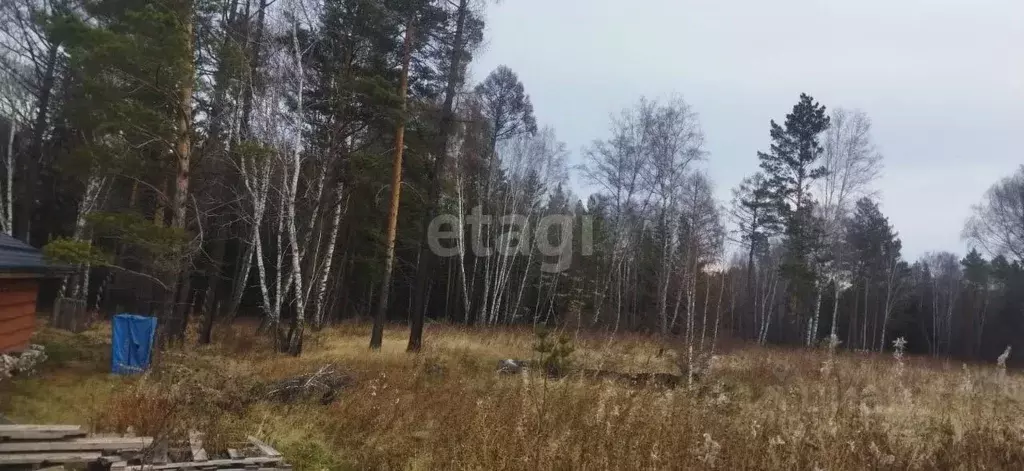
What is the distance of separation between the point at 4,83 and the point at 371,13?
525 inches

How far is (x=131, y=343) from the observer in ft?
32.7

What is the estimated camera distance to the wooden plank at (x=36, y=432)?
5086 mm

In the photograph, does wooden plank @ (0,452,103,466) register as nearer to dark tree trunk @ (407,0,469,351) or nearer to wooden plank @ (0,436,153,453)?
wooden plank @ (0,436,153,453)

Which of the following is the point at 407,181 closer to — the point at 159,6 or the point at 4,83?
the point at 159,6

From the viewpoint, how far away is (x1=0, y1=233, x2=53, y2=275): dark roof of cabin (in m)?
9.17

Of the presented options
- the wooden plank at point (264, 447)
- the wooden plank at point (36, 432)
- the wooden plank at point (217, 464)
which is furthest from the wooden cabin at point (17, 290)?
the wooden plank at point (217, 464)

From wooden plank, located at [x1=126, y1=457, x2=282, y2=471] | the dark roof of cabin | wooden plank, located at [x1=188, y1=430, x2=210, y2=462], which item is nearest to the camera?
wooden plank, located at [x1=126, y1=457, x2=282, y2=471]

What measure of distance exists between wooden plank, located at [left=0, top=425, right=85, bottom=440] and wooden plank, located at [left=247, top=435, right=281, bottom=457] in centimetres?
142

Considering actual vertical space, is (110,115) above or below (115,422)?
above

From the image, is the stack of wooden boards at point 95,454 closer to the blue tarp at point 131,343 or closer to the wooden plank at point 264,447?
the wooden plank at point 264,447

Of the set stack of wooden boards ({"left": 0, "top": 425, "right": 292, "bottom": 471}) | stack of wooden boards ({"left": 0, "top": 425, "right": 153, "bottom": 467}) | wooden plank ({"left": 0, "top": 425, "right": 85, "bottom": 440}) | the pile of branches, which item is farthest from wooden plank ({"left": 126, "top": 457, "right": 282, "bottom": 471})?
the pile of branches

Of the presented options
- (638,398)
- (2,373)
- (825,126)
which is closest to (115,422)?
(2,373)

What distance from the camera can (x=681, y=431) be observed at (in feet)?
12.8

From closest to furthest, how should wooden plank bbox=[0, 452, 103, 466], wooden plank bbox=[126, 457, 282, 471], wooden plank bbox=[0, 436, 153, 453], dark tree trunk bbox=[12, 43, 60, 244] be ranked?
wooden plank bbox=[126, 457, 282, 471] → wooden plank bbox=[0, 452, 103, 466] → wooden plank bbox=[0, 436, 153, 453] → dark tree trunk bbox=[12, 43, 60, 244]
